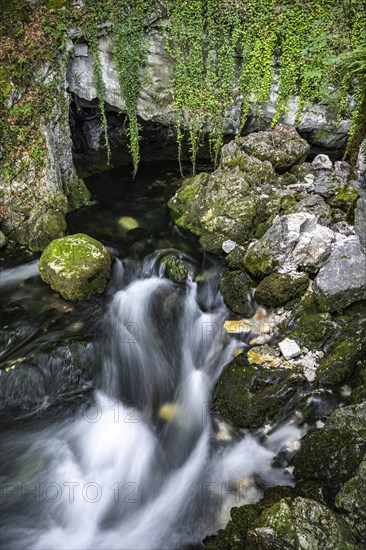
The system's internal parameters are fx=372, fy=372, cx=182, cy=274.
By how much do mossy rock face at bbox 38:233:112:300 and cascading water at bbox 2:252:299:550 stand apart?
923 mm

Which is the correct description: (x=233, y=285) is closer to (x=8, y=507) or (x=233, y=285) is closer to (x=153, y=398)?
(x=153, y=398)

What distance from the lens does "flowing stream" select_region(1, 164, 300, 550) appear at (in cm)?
415

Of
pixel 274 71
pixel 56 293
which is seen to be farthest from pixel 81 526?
pixel 274 71

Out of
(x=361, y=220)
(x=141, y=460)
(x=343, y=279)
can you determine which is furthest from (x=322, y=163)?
(x=141, y=460)

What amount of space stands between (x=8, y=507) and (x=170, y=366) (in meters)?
2.84

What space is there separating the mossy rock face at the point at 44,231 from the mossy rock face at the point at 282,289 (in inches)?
195

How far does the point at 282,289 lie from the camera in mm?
6160

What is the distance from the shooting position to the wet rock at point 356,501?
3.15 m

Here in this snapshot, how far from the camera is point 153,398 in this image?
5.62 meters

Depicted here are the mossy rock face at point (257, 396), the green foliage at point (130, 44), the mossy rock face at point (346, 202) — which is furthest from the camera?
the green foliage at point (130, 44)

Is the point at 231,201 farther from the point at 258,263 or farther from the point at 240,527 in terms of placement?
the point at 240,527

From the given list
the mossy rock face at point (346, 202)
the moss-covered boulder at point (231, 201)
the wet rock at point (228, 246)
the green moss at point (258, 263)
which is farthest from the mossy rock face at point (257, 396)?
the mossy rock face at point (346, 202)

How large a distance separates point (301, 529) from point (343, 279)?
372cm

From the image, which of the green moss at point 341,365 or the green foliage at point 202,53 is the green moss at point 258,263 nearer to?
the green moss at point 341,365
